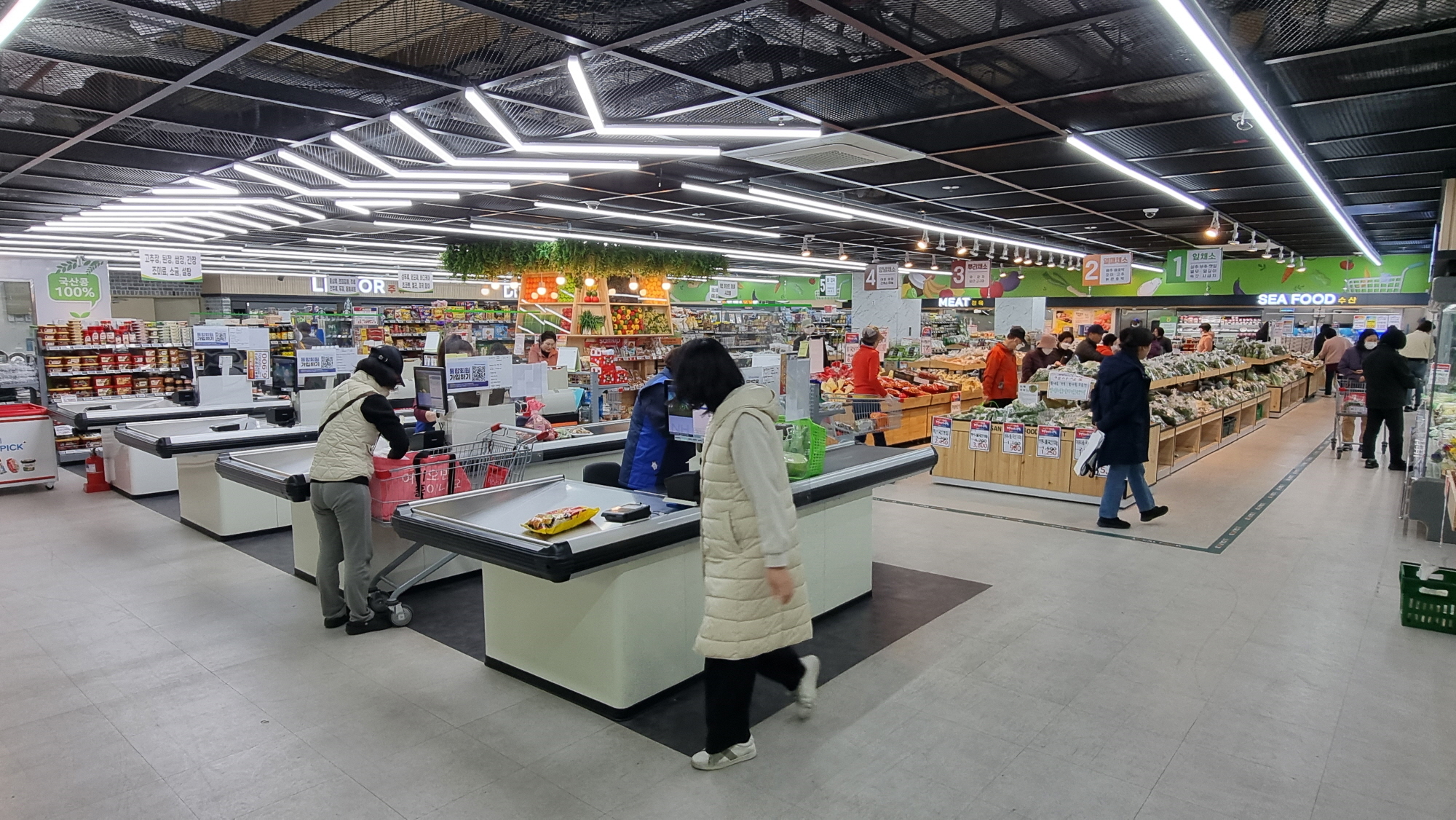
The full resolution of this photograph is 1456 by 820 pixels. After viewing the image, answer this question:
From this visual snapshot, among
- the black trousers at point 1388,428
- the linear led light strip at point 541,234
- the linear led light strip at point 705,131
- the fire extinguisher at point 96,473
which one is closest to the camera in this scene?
the linear led light strip at point 705,131

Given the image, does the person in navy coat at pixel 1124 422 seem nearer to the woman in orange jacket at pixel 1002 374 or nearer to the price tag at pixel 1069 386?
the price tag at pixel 1069 386

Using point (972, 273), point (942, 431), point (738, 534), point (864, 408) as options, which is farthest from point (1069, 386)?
point (972, 273)

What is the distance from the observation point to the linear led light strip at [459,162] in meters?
6.88

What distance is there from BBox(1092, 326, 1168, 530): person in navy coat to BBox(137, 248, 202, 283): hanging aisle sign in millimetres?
15900

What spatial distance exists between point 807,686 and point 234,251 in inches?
723

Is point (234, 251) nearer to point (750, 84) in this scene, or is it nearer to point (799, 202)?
point (799, 202)

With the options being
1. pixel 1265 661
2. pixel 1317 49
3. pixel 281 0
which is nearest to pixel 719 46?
pixel 281 0

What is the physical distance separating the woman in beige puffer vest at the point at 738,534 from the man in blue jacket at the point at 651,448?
1230 millimetres

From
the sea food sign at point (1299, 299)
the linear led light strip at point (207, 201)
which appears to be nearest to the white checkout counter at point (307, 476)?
the linear led light strip at point (207, 201)

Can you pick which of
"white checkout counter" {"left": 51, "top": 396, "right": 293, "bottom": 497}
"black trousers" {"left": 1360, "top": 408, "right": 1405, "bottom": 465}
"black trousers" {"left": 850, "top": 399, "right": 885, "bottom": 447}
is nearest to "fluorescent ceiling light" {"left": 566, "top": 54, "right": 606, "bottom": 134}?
"black trousers" {"left": 850, "top": 399, "right": 885, "bottom": 447}

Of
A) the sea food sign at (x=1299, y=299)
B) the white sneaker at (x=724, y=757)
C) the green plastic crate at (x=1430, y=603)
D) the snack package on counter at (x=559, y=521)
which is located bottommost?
the white sneaker at (x=724, y=757)

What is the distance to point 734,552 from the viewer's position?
2914 mm

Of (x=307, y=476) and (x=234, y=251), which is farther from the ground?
(x=234, y=251)

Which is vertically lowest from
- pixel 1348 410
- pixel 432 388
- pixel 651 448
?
pixel 1348 410
